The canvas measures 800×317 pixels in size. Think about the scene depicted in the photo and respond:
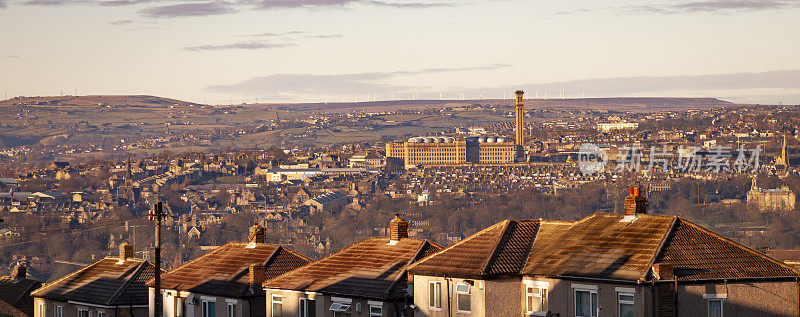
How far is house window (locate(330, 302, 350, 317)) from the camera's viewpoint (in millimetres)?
29625

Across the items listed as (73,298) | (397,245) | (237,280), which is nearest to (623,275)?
(397,245)

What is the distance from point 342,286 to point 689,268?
292 inches

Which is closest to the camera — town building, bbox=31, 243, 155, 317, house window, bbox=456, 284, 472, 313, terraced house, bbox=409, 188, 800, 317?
terraced house, bbox=409, 188, 800, 317

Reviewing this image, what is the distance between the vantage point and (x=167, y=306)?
34.8 meters

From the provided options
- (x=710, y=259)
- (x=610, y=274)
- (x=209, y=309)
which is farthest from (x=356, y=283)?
(x=710, y=259)

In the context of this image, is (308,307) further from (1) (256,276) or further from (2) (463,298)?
(2) (463,298)

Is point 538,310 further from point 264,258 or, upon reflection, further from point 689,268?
point 264,258

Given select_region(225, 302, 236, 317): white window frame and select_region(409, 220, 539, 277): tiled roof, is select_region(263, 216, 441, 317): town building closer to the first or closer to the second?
select_region(409, 220, 539, 277): tiled roof

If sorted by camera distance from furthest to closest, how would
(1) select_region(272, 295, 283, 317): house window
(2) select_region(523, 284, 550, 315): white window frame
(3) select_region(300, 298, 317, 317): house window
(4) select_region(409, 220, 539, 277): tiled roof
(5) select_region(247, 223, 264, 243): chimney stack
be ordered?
(5) select_region(247, 223, 264, 243): chimney stack < (1) select_region(272, 295, 283, 317): house window < (3) select_region(300, 298, 317, 317): house window < (4) select_region(409, 220, 539, 277): tiled roof < (2) select_region(523, 284, 550, 315): white window frame

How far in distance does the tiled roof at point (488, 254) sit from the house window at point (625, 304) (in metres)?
2.52

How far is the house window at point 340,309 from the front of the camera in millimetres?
29625

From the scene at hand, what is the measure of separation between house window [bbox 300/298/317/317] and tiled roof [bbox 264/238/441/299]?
0.73ft

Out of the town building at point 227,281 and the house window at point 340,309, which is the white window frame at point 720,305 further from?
the town building at point 227,281

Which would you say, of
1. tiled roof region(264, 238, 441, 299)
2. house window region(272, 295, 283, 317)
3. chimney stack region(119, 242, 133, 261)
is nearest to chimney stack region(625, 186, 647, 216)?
tiled roof region(264, 238, 441, 299)
